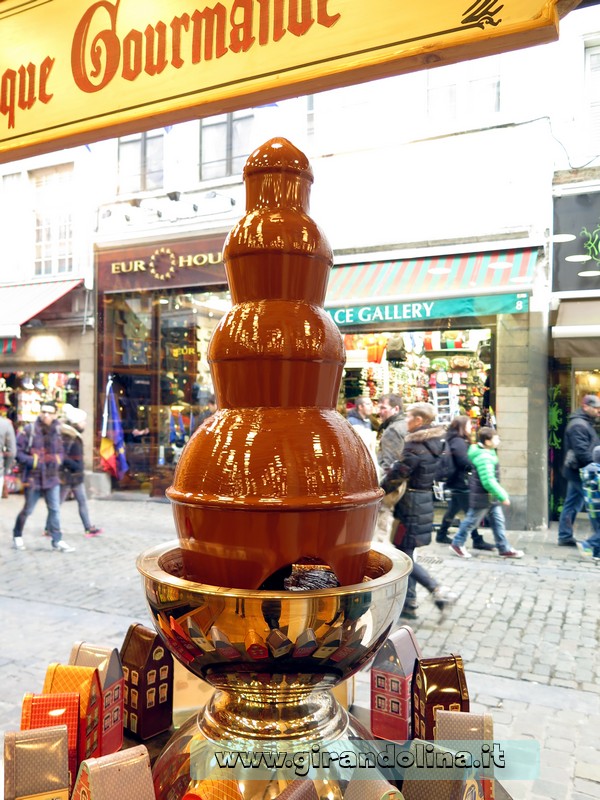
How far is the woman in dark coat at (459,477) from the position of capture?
525cm

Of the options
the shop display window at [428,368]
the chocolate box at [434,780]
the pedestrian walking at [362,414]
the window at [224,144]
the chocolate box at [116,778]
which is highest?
the window at [224,144]

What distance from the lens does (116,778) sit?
70 cm

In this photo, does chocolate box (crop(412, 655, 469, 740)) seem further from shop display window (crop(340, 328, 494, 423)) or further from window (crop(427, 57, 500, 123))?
shop display window (crop(340, 328, 494, 423))

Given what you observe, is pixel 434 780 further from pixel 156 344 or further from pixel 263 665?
pixel 156 344

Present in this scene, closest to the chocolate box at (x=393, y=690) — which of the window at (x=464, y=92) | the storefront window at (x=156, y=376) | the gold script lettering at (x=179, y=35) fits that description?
the gold script lettering at (x=179, y=35)

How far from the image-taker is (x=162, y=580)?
2.56 ft

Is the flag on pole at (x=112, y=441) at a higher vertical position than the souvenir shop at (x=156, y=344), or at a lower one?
lower

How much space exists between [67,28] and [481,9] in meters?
1.09

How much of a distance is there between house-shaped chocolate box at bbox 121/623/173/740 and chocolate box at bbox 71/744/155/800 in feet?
1.39

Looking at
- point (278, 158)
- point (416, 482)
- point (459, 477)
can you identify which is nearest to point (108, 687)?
point (278, 158)

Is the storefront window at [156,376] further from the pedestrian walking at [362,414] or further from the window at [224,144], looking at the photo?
the pedestrian walking at [362,414]

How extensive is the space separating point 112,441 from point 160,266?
1805mm

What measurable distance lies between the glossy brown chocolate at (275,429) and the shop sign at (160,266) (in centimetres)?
503

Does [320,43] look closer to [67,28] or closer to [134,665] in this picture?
[67,28]
